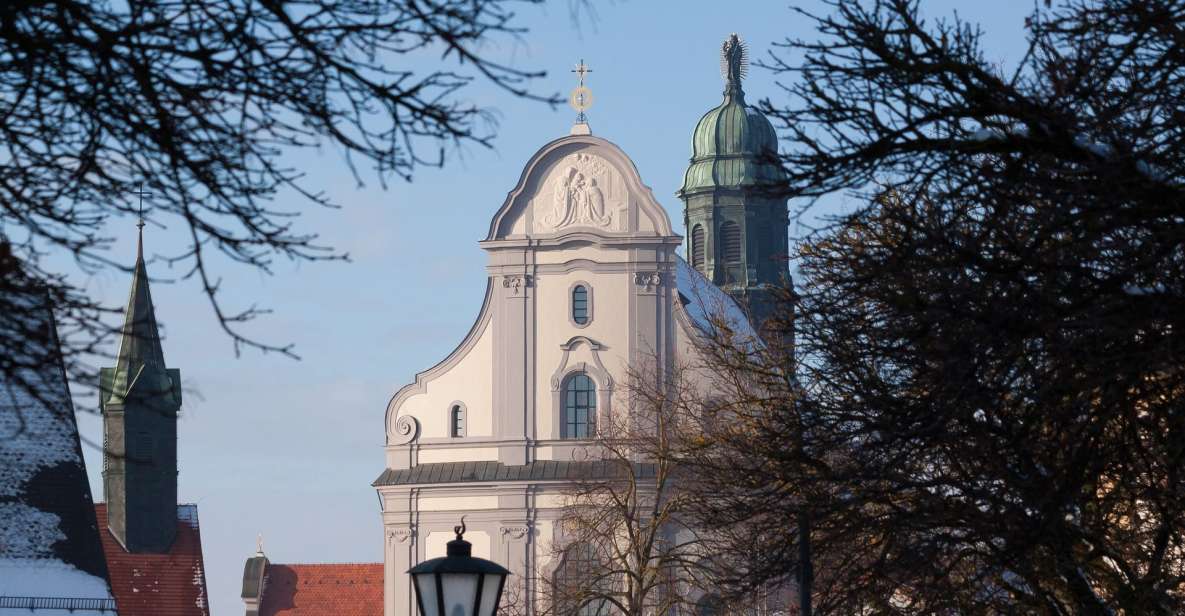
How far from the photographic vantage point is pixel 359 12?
7.83 meters

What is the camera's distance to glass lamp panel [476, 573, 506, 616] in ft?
36.6

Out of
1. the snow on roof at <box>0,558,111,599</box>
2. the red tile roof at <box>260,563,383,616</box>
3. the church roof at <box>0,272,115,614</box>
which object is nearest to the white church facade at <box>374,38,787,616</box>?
the red tile roof at <box>260,563,383,616</box>

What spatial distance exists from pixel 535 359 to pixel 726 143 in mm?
21179

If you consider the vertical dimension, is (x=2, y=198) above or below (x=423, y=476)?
below

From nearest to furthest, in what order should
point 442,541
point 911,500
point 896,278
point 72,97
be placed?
point 72,97 < point 896,278 < point 911,500 < point 442,541

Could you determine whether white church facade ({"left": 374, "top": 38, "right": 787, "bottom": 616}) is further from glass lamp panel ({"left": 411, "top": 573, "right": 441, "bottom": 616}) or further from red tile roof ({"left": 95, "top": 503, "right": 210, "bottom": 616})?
glass lamp panel ({"left": 411, "top": 573, "right": 441, "bottom": 616})

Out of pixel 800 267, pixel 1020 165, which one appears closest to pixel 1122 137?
pixel 1020 165

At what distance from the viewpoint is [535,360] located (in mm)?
53625

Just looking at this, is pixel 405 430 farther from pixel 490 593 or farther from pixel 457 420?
pixel 490 593

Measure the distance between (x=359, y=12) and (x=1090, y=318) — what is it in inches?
141

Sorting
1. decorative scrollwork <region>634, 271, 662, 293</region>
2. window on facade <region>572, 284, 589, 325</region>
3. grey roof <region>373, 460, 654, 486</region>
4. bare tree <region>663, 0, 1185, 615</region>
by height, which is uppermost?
decorative scrollwork <region>634, 271, 662, 293</region>

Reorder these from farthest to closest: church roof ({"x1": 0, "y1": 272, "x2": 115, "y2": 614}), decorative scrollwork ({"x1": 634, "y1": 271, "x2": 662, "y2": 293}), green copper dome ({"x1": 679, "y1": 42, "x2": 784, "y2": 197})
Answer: green copper dome ({"x1": 679, "y1": 42, "x2": 784, "y2": 197}), decorative scrollwork ({"x1": 634, "y1": 271, "x2": 662, "y2": 293}), church roof ({"x1": 0, "y1": 272, "x2": 115, "y2": 614})

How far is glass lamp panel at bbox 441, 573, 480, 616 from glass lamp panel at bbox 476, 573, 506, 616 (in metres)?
0.05

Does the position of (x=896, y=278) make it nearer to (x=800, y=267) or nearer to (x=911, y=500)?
(x=911, y=500)
